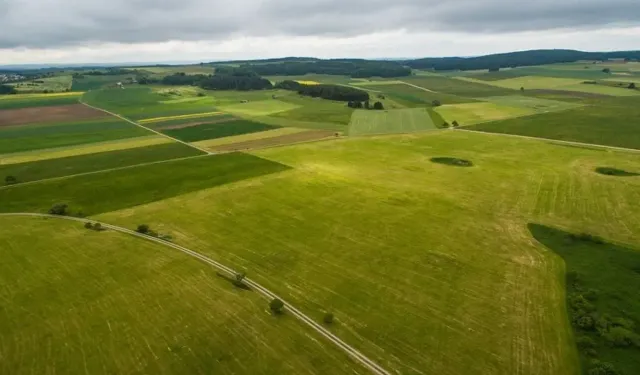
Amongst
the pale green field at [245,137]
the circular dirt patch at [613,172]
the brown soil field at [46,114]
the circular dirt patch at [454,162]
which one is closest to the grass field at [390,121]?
the pale green field at [245,137]

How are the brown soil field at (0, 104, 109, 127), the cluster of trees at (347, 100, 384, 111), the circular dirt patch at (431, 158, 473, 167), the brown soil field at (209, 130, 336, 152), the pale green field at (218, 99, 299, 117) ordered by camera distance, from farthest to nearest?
the cluster of trees at (347, 100, 384, 111) < the pale green field at (218, 99, 299, 117) < the brown soil field at (0, 104, 109, 127) < the brown soil field at (209, 130, 336, 152) < the circular dirt patch at (431, 158, 473, 167)

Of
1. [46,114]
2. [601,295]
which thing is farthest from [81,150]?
[601,295]

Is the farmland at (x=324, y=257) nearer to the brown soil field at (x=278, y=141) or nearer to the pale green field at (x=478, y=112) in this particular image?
the brown soil field at (x=278, y=141)

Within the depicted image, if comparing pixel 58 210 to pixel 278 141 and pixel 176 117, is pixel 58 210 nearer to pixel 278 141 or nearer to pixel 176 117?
pixel 278 141

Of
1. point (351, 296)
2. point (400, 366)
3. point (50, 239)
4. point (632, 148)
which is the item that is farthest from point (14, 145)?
point (632, 148)

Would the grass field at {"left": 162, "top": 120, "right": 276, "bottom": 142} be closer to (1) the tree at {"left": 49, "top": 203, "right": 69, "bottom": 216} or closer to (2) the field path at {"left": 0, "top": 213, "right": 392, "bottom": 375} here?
(1) the tree at {"left": 49, "top": 203, "right": 69, "bottom": 216}

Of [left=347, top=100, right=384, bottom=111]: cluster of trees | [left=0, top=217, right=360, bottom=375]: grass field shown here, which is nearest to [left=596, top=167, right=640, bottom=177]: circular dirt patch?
[left=0, top=217, right=360, bottom=375]: grass field
